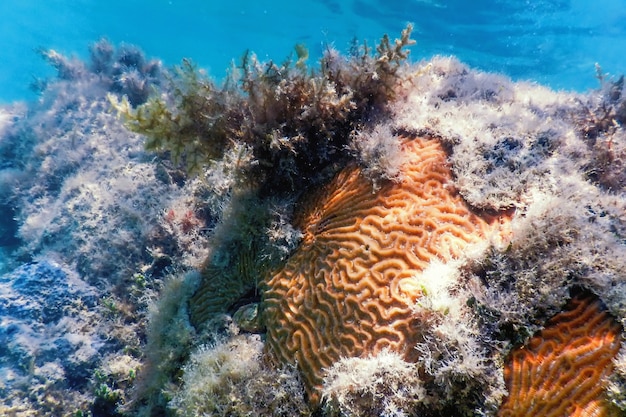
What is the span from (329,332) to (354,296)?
0.43m

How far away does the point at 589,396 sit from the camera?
7.64ft

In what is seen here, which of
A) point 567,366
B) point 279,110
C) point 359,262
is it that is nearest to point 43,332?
point 279,110

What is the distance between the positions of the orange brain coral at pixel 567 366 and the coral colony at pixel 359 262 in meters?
0.01

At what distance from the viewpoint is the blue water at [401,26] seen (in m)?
28.8

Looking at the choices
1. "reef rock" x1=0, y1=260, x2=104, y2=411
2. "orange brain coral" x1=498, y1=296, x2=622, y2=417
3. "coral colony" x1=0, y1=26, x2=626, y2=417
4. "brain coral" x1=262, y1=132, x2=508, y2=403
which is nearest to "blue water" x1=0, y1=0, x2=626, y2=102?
"coral colony" x1=0, y1=26, x2=626, y2=417

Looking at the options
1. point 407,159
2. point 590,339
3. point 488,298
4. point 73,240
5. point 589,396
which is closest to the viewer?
point 589,396

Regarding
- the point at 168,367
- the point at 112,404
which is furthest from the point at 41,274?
the point at 168,367

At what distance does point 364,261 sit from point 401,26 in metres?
37.0

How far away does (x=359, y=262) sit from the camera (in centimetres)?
363

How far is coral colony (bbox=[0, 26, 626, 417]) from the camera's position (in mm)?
2670

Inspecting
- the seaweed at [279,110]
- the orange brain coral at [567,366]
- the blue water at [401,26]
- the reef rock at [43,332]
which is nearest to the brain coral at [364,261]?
the seaweed at [279,110]

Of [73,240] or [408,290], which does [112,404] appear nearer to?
[73,240]

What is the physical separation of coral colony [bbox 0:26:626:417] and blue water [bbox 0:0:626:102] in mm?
9661

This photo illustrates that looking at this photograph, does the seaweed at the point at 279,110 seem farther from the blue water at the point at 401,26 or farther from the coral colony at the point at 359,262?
the blue water at the point at 401,26
